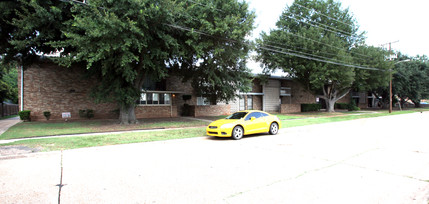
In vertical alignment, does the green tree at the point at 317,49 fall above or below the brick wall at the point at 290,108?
above

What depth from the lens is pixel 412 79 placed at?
39.8m

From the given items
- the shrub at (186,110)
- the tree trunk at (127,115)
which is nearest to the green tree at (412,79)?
the shrub at (186,110)

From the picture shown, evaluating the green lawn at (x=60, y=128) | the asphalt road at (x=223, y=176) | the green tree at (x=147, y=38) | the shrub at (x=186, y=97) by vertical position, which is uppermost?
the green tree at (x=147, y=38)

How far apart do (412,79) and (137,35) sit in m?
48.0

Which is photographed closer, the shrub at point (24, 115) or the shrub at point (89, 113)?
the shrub at point (24, 115)

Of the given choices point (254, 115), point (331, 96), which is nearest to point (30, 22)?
point (254, 115)

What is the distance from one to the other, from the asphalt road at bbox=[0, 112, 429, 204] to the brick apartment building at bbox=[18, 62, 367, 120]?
12071mm

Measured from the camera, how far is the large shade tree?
11.3 m

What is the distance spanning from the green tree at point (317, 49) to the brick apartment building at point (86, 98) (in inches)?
225

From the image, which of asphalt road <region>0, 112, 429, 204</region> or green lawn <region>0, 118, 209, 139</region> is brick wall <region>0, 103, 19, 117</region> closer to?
green lawn <region>0, 118, 209, 139</region>

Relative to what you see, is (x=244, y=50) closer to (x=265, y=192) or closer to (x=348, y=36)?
(x=265, y=192)

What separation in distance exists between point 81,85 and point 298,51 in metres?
22.0

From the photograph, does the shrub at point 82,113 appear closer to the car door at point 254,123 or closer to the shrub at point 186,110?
the shrub at point 186,110

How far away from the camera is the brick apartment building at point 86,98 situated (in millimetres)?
18641
